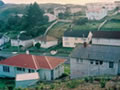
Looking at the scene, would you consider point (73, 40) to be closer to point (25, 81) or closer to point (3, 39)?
point (3, 39)

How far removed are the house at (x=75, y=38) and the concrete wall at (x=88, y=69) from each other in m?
24.2

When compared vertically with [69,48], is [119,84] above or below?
above

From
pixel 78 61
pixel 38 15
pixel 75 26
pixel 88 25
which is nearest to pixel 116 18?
pixel 88 25

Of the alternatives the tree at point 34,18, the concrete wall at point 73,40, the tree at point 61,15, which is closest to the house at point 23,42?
the concrete wall at point 73,40

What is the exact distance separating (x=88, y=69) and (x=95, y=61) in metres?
1.68

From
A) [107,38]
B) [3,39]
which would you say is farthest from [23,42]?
[107,38]

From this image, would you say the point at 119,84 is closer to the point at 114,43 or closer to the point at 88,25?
the point at 114,43

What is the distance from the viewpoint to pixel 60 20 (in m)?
80.7

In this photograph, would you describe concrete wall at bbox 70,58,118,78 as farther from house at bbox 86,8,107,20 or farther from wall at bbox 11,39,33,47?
house at bbox 86,8,107,20

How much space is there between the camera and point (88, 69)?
27562 millimetres

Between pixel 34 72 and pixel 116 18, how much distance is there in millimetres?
50385

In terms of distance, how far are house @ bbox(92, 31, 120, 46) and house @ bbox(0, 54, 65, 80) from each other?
67.5 ft

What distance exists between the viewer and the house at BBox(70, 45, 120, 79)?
85.0ft

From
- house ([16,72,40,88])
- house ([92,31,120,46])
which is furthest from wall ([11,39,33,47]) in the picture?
house ([16,72,40,88])
